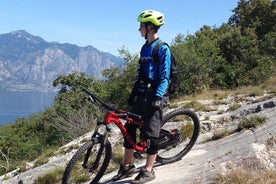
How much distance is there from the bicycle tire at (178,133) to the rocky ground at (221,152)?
14cm

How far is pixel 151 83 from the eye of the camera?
5918mm

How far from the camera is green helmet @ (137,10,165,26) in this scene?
577 cm

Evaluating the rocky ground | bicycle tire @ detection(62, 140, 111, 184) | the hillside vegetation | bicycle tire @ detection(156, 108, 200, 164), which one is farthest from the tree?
bicycle tire @ detection(62, 140, 111, 184)

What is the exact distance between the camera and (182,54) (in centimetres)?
2772

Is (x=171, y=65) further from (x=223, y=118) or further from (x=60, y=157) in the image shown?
(x=60, y=157)

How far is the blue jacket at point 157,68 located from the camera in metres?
5.78

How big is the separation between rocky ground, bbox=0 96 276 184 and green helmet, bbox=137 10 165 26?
7.17 ft

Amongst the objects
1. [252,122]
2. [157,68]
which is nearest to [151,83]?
[157,68]

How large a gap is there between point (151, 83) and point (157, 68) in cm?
23

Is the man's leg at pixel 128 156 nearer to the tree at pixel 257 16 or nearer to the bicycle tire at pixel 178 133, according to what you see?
the bicycle tire at pixel 178 133

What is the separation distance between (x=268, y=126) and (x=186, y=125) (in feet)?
4.96

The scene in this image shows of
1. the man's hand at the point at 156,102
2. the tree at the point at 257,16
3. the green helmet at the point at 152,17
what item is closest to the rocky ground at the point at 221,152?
the man's hand at the point at 156,102

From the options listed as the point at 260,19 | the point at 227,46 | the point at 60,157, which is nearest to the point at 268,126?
the point at 60,157

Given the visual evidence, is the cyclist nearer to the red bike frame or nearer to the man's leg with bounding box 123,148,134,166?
the red bike frame
